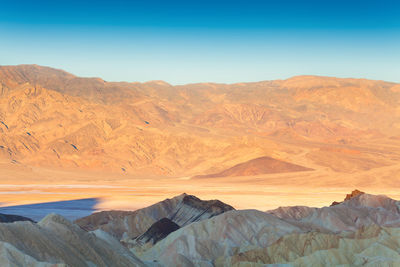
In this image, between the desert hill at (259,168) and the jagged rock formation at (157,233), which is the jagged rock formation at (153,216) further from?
the desert hill at (259,168)

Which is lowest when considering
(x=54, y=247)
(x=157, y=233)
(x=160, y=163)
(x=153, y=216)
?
(x=160, y=163)

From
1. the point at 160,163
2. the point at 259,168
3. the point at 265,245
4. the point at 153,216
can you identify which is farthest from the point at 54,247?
the point at 160,163

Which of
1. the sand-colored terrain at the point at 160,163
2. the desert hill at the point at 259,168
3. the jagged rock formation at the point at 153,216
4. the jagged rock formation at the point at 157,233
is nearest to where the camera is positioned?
the jagged rock formation at the point at 157,233

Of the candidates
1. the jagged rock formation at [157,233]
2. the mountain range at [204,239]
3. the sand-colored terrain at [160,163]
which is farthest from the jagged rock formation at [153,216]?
the sand-colored terrain at [160,163]

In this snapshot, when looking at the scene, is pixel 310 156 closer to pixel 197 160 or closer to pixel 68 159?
pixel 197 160

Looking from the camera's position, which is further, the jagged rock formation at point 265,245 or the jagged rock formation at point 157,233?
the jagged rock formation at point 157,233

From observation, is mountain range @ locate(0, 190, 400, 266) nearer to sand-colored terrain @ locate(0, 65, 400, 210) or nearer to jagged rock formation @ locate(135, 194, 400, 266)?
jagged rock formation @ locate(135, 194, 400, 266)

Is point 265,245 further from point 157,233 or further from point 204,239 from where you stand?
point 157,233

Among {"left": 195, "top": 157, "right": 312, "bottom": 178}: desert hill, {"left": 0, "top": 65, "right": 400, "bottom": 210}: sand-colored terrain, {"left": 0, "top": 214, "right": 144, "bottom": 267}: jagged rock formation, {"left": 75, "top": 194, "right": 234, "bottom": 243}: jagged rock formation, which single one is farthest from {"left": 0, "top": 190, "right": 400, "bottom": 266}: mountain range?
{"left": 195, "top": 157, "right": 312, "bottom": 178}: desert hill
